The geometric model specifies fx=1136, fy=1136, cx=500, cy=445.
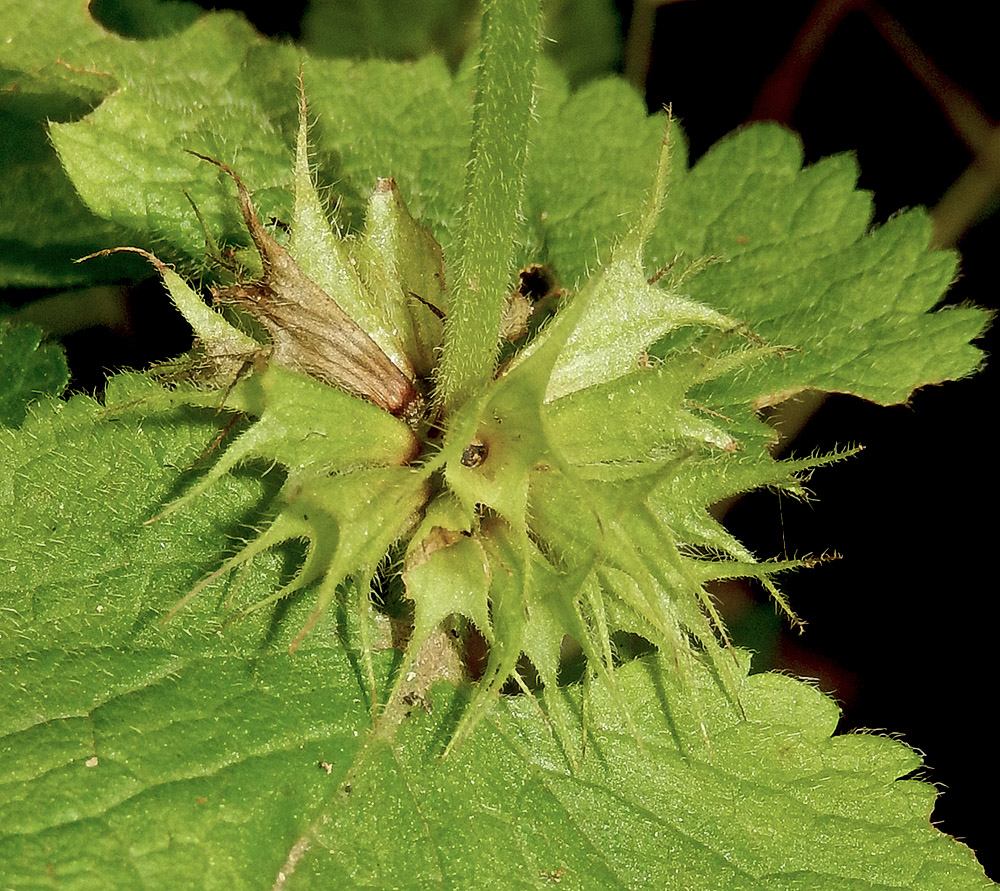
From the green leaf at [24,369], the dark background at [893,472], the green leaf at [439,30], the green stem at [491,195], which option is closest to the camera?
the green stem at [491,195]

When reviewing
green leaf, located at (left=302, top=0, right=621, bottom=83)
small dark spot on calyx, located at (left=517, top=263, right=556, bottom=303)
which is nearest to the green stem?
small dark spot on calyx, located at (left=517, top=263, right=556, bottom=303)

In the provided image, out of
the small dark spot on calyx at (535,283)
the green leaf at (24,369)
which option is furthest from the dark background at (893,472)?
the green leaf at (24,369)

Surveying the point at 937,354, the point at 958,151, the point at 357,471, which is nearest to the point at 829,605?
the point at 937,354

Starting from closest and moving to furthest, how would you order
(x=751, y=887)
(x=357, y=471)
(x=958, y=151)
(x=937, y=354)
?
(x=357, y=471) < (x=751, y=887) < (x=937, y=354) < (x=958, y=151)

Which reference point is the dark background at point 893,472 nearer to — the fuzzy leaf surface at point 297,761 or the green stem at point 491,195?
the fuzzy leaf surface at point 297,761

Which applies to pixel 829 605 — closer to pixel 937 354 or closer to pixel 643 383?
pixel 937 354

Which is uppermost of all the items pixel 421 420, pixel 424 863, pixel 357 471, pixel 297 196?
Answer: pixel 297 196
